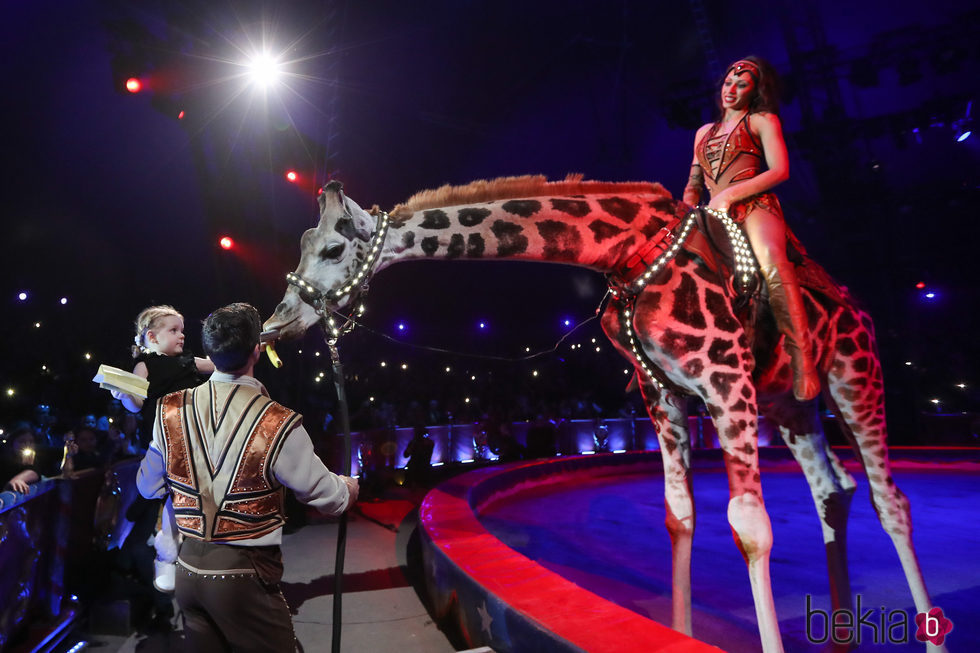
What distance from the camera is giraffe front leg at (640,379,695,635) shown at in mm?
2781

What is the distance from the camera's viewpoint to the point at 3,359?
34.7ft

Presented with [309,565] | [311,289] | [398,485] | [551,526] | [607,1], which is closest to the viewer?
[311,289]

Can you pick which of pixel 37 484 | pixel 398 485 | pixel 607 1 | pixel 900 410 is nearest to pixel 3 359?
pixel 398 485

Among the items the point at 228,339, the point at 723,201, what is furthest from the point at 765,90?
the point at 228,339

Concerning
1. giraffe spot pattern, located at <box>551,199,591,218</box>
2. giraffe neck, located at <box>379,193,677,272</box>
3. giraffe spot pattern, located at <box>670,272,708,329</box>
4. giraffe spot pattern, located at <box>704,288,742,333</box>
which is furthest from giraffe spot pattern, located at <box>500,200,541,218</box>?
giraffe spot pattern, located at <box>704,288,742,333</box>

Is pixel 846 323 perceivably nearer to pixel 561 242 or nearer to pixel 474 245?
pixel 561 242

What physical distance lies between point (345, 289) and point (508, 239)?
886 millimetres

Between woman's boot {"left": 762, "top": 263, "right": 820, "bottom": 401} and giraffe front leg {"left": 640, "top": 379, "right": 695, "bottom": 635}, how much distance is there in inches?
24.5

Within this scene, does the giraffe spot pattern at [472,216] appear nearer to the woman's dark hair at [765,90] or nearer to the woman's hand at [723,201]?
the woman's hand at [723,201]

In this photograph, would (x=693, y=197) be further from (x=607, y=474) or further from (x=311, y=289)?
(x=607, y=474)

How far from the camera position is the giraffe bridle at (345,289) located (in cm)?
251

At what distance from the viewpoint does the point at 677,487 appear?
2941 millimetres

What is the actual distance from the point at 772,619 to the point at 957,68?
516 inches

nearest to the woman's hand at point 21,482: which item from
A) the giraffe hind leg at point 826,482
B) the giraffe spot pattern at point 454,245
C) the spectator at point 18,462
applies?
the spectator at point 18,462
